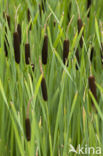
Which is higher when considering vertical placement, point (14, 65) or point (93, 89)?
point (14, 65)

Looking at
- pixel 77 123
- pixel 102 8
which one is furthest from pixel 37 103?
pixel 102 8

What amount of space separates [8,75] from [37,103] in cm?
17

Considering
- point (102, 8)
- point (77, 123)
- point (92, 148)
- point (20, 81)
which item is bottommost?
point (92, 148)

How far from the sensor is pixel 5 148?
43.2 inches

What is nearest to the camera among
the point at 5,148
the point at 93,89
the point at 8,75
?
the point at 93,89

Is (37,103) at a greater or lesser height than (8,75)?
lesser

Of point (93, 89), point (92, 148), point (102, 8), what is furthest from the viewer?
point (102, 8)

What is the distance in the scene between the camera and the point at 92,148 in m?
0.94

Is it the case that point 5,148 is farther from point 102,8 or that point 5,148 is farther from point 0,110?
point 102,8

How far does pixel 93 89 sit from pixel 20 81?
→ 369 millimetres

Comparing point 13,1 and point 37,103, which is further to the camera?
point 13,1

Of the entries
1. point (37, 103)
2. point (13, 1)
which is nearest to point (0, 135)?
point (37, 103)

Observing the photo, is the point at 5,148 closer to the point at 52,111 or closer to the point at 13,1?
the point at 52,111

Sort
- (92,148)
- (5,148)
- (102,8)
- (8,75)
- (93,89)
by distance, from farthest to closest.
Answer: (102,8)
(8,75)
(5,148)
(92,148)
(93,89)
